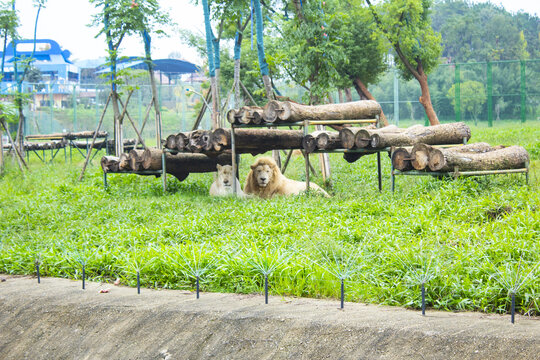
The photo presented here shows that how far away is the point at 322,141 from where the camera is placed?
9.39 m

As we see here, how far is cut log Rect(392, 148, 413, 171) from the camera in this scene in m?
8.26

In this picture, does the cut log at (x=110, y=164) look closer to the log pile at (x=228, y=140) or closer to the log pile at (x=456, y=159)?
the log pile at (x=228, y=140)

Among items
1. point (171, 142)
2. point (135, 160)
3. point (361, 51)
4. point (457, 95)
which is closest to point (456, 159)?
point (171, 142)

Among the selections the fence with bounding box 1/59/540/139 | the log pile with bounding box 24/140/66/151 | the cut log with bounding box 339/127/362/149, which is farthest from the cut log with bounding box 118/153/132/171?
the fence with bounding box 1/59/540/139

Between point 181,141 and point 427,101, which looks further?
point 427,101

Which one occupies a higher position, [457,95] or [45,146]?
[457,95]

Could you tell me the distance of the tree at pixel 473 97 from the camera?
23.9 m

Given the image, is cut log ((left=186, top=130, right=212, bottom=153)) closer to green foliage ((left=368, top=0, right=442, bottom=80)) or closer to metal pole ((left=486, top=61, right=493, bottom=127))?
green foliage ((left=368, top=0, right=442, bottom=80))

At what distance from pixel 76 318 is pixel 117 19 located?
434 inches

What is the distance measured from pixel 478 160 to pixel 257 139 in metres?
3.81

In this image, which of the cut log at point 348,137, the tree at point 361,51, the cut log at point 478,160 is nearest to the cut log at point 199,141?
the cut log at point 348,137

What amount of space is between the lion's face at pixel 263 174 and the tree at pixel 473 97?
1608 cm

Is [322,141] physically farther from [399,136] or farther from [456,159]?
[456,159]

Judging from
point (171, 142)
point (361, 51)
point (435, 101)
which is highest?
point (361, 51)
